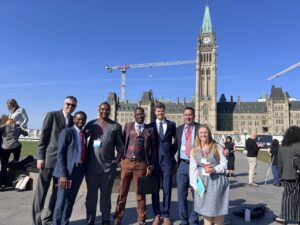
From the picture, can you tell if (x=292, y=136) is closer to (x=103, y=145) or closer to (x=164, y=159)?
(x=164, y=159)

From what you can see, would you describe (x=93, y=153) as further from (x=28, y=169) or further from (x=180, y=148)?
(x=28, y=169)

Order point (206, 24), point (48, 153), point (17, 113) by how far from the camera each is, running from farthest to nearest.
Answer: point (206, 24) → point (17, 113) → point (48, 153)

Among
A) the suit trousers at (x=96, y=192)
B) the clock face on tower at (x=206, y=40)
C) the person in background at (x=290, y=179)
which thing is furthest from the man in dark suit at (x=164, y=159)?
the clock face on tower at (x=206, y=40)

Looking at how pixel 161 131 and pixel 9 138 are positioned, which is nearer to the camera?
pixel 161 131

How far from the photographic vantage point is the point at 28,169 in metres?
8.89

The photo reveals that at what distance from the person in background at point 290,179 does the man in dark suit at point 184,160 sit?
2053 mm

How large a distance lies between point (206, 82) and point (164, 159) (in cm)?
10464

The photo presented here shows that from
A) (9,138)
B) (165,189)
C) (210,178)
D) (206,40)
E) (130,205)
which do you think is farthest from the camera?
(206,40)

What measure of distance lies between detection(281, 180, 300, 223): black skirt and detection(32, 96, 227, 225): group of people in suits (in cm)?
208

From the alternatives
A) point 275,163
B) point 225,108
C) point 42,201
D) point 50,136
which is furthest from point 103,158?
point 225,108

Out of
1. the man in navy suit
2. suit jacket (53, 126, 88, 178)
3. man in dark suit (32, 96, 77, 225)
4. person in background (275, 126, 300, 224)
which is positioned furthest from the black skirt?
man in dark suit (32, 96, 77, 225)

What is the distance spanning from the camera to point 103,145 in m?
5.71

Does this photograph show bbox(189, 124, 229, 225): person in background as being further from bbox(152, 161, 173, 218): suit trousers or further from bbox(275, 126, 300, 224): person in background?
bbox(275, 126, 300, 224): person in background

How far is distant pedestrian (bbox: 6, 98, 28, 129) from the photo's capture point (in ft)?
26.8
